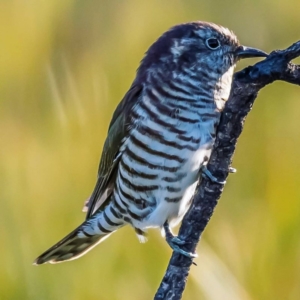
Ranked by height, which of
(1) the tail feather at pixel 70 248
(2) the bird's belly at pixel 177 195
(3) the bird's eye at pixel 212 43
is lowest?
(1) the tail feather at pixel 70 248

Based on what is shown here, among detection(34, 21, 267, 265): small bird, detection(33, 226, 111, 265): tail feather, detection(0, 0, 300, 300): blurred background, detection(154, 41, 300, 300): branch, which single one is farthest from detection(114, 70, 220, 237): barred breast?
detection(154, 41, 300, 300): branch

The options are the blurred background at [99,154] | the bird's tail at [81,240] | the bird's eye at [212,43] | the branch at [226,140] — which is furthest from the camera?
the bird's tail at [81,240]

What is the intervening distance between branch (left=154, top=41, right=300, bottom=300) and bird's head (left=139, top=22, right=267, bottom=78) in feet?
1.61

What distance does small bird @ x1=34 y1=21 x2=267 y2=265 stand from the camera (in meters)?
1.57

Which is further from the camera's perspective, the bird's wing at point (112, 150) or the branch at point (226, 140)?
the bird's wing at point (112, 150)

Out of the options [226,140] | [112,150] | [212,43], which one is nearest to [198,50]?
[212,43]

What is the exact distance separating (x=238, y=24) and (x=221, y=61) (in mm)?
491

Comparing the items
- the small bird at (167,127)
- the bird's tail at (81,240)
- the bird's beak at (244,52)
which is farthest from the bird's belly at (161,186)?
the bird's beak at (244,52)

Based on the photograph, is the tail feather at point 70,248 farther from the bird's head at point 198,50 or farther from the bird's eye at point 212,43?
the bird's eye at point 212,43

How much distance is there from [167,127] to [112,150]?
10.4 inches

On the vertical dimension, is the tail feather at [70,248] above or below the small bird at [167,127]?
below

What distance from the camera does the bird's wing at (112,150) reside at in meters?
1.69

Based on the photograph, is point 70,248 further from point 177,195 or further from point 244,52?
point 244,52

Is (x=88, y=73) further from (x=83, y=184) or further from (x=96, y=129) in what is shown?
(x=83, y=184)
